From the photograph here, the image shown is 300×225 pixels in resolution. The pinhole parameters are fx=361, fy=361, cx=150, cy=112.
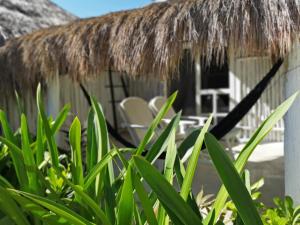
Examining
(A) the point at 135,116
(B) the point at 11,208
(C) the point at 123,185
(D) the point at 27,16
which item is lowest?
(A) the point at 135,116

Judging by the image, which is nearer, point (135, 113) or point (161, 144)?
point (161, 144)

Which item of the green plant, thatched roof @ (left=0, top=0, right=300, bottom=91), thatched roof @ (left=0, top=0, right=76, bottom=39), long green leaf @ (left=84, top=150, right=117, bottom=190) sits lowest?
the green plant

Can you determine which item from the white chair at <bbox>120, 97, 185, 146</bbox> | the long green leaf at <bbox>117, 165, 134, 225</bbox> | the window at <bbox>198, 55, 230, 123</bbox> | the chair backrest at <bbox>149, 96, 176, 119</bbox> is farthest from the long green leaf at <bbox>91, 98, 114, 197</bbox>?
the window at <bbox>198, 55, 230, 123</bbox>

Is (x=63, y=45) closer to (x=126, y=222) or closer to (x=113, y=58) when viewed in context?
(x=113, y=58)

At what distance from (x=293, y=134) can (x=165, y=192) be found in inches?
78.4

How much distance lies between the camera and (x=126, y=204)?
1381mm

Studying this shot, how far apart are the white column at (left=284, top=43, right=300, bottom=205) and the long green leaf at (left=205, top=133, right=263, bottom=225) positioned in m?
1.80

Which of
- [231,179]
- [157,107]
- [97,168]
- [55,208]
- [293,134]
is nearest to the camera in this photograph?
[231,179]

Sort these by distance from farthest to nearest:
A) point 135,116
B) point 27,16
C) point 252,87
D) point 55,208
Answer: point 27,16, point 252,87, point 135,116, point 55,208

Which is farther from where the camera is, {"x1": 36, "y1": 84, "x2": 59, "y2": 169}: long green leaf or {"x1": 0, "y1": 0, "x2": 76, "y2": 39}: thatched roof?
{"x1": 0, "y1": 0, "x2": 76, "y2": 39}: thatched roof

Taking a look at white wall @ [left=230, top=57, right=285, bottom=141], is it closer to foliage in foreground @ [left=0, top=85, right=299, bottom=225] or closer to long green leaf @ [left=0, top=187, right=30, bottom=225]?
foliage in foreground @ [left=0, top=85, right=299, bottom=225]

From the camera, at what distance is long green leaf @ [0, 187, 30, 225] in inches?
56.6

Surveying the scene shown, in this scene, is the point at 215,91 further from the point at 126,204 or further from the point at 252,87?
the point at 126,204

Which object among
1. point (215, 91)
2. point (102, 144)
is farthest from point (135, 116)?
point (102, 144)
